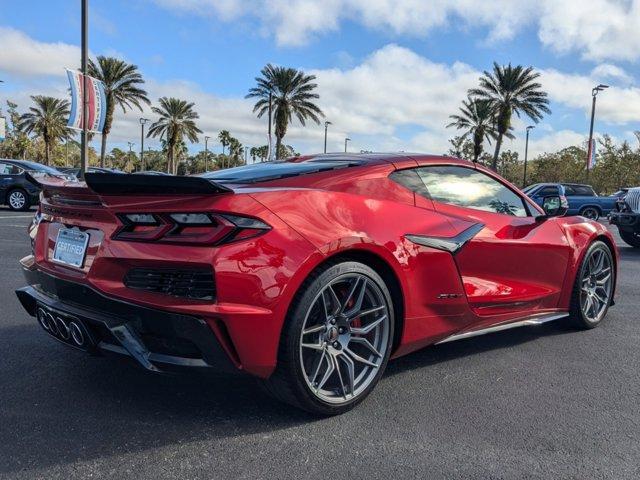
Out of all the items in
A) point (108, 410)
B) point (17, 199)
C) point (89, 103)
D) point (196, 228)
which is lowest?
point (108, 410)

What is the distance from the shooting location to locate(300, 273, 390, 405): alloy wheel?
8.87 ft

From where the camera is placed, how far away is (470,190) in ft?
12.0

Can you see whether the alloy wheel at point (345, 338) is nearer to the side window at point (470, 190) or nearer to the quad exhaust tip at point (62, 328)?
the side window at point (470, 190)

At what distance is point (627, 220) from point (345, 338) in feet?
31.6

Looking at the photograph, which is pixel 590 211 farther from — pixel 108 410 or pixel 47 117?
pixel 47 117

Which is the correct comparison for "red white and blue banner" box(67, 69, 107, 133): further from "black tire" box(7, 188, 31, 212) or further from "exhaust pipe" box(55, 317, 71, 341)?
"exhaust pipe" box(55, 317, 71, 341)

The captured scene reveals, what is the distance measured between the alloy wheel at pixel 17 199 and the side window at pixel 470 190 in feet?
48.3

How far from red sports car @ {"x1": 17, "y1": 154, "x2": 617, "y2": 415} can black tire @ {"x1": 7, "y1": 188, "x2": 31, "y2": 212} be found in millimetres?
13732

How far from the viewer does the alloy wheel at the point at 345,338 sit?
2.71 metres

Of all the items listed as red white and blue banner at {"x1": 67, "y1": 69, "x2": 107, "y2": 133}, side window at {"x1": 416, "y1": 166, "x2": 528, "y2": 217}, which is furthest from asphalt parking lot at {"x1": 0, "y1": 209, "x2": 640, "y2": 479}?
red white and blue banner at {"x1": 67, "y1": 69, "x2": 107, "y2": 133}

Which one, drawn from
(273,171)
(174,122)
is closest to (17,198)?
(273,171)

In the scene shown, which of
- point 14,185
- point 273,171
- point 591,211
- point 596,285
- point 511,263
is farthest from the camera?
point 591,211

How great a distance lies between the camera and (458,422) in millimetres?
2740

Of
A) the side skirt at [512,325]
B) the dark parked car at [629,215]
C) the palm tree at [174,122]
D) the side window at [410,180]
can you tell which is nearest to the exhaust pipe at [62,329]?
the side window at [410,180]
